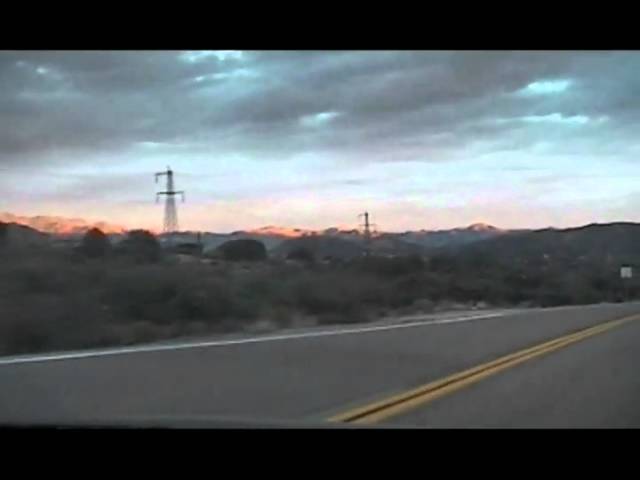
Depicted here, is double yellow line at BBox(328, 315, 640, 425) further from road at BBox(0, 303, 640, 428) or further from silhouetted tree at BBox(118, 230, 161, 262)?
silhouetted tree at BBox(118, 230, 161, 262)

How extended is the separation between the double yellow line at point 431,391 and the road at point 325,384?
0.14 feet

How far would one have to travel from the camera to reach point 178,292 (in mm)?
38906

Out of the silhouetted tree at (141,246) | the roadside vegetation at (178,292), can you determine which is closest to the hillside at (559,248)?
the roadside vegetation at (178,292)

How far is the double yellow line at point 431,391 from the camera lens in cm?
1295

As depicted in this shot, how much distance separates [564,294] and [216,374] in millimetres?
69348

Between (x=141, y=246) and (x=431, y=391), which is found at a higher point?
(x=141, y=246)

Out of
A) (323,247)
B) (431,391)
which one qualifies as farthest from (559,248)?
(431,391)

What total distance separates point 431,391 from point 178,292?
24.4 meters

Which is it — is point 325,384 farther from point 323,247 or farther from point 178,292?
point 323,247

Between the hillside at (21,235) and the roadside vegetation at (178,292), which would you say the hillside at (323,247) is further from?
the hillside at (21,235)

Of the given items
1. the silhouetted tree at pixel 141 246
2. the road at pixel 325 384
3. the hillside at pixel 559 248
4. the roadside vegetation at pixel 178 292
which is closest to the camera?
the road at pixel 325 384

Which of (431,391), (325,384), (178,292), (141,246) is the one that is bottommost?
(431,391)
